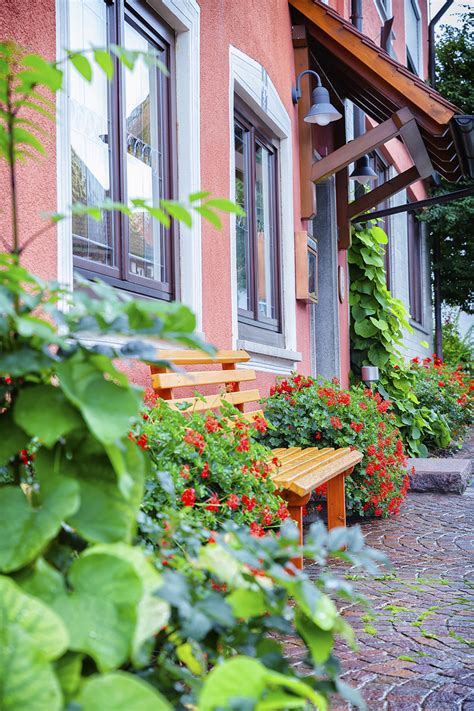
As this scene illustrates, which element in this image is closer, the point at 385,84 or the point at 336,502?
the point at 336,502

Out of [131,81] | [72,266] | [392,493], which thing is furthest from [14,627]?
[392,493]

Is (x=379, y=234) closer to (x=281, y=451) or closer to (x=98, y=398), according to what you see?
(x=281, y=451)

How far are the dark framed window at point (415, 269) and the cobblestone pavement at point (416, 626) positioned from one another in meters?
9.27

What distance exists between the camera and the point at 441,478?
7.04 metres

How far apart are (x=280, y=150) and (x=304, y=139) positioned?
465 mm

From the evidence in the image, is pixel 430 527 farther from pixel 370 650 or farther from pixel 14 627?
pixel 14 627

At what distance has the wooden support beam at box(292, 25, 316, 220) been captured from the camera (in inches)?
280

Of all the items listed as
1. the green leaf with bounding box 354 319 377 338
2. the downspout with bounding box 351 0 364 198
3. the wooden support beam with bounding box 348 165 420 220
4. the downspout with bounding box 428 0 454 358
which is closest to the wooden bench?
the wooden support beam with bounding box 348 165 420 220

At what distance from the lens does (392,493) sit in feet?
18.4

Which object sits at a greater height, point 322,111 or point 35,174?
point 322,111

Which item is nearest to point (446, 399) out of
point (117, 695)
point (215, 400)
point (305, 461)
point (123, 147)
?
point (305, 461)

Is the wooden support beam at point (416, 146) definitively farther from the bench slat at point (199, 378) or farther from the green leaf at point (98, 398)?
the green leaf at point (98, 398)

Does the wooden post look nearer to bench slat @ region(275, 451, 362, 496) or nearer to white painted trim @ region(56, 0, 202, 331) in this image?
bench slat @ region(275, 451, 362, 496)

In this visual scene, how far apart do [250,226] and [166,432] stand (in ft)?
11.4
